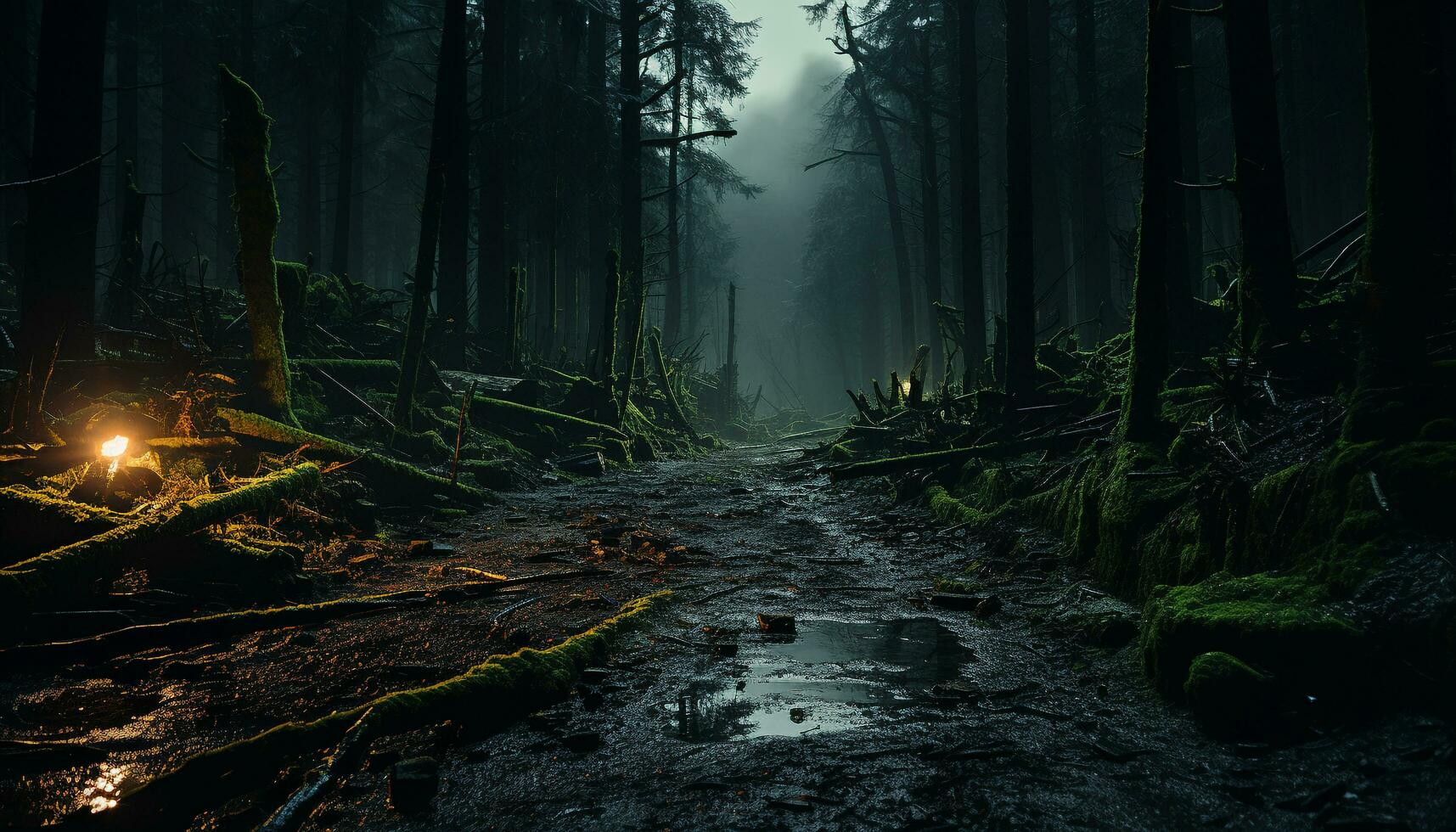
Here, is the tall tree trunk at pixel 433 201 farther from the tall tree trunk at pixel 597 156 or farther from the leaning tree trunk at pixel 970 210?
the leaning tree trunk at pixel 970 210

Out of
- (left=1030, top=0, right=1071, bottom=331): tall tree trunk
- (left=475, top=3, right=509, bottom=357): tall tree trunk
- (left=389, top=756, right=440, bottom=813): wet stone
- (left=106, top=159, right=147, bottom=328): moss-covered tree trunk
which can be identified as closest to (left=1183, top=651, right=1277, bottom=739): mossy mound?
(left=389, top=756, right=440, bottom=813): wet stone

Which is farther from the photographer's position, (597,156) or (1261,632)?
(597,156)

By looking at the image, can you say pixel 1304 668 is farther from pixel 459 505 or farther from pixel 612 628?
pixel 459 505

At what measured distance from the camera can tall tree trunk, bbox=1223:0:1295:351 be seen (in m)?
5.74

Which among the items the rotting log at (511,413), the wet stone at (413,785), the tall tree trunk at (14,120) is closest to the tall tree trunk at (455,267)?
the rotting log at (511,413)

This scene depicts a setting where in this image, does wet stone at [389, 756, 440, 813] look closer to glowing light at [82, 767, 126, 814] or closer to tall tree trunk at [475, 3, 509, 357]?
glowing light at [82, 767, 126, 814]

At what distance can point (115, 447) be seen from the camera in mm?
4816

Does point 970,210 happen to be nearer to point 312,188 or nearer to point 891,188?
point 891,188

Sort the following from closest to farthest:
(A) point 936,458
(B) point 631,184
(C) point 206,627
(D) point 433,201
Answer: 1. (C) point 206,627
2. (A) point 936,458
3. (D) point 433,201
4. (B) point 631,184

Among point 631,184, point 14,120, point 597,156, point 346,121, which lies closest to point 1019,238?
point 631,184

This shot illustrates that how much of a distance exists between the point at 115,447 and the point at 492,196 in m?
12.4

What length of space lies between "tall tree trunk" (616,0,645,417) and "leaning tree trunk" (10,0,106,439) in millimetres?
9237

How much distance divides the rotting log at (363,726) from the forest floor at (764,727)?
70 mm

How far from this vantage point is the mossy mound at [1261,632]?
2424 mm
